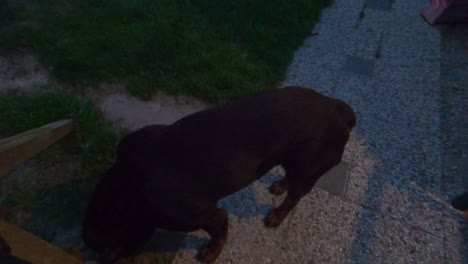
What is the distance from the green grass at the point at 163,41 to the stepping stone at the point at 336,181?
4.31 ft

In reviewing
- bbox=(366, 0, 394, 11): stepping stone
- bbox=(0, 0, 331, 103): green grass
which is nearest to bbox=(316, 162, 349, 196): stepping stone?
bbox=(0, 0, 331, 103): green grass

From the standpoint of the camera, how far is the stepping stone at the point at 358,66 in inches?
179

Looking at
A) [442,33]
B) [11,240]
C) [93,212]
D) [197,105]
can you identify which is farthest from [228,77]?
[442,33]

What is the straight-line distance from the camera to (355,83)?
14.3ft

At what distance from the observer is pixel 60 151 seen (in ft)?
9.95

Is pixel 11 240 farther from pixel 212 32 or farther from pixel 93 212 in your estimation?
pixel 212 32

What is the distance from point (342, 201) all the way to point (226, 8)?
131 inches

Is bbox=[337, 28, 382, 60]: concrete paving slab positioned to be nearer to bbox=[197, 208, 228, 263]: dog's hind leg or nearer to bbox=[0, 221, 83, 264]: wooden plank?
bbox=[197, 208, 228, 263]: dog's hind leg

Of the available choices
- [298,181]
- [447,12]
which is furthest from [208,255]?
[447,12]

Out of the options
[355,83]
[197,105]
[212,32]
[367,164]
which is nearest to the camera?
[367,164]

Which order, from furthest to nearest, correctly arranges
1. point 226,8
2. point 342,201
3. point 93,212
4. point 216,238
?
point 226,8 < point 342,201 < point 216,238 < point 93,212

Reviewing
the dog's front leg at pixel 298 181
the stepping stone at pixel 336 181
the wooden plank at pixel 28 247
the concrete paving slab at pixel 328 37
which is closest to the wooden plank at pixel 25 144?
the wooden plank at pixel 28 247

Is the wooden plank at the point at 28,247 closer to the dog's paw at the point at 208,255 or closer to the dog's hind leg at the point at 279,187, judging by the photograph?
the dog's paw at the point at 208,255

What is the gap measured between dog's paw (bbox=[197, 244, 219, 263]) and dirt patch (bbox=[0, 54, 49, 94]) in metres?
2.44
